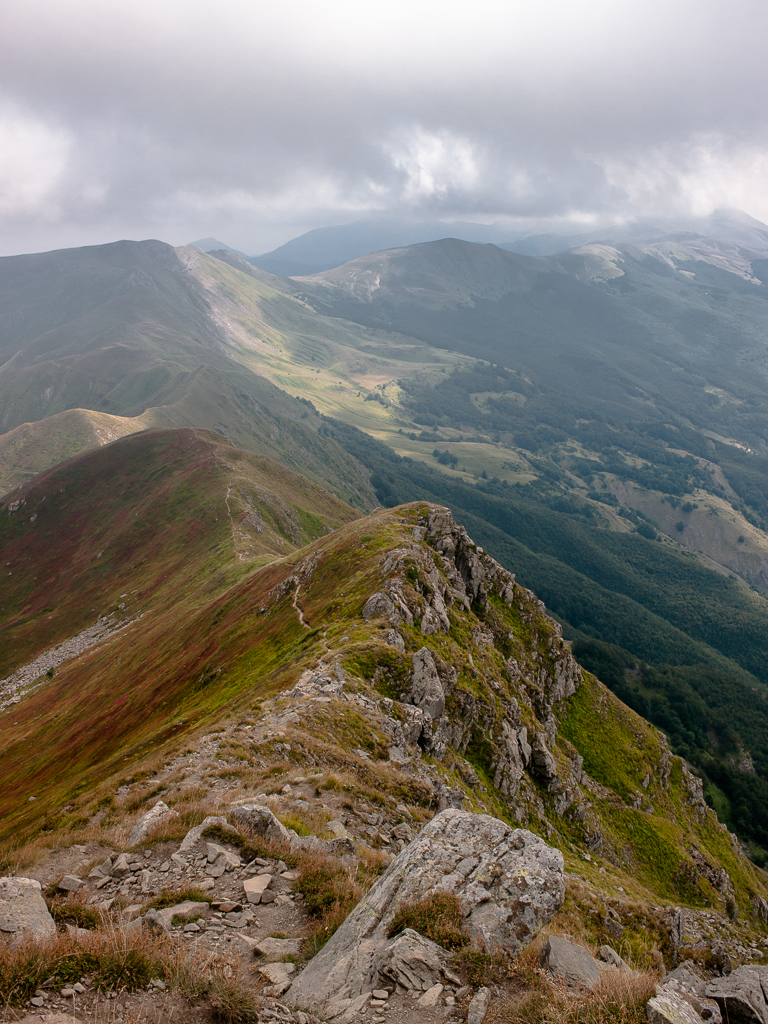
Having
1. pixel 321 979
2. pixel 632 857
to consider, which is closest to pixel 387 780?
pixel 321 979

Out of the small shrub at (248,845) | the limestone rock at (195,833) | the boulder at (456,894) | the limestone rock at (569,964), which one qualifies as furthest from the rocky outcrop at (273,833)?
the limestone rock at (569,964)

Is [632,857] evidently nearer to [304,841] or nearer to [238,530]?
[304,841]

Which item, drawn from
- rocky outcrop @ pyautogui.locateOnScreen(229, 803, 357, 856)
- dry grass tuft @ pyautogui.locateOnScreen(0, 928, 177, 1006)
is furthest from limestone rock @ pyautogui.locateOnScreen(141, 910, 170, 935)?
rocky outcrop @ pyautogui.locateOnScreen(229, 803, 357, 856)

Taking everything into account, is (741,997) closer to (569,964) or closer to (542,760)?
(569,964)

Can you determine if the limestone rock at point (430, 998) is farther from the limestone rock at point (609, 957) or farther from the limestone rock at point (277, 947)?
the limestone rock at point (609, 957)

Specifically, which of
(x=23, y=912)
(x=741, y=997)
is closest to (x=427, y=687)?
(x=741, y=997)
